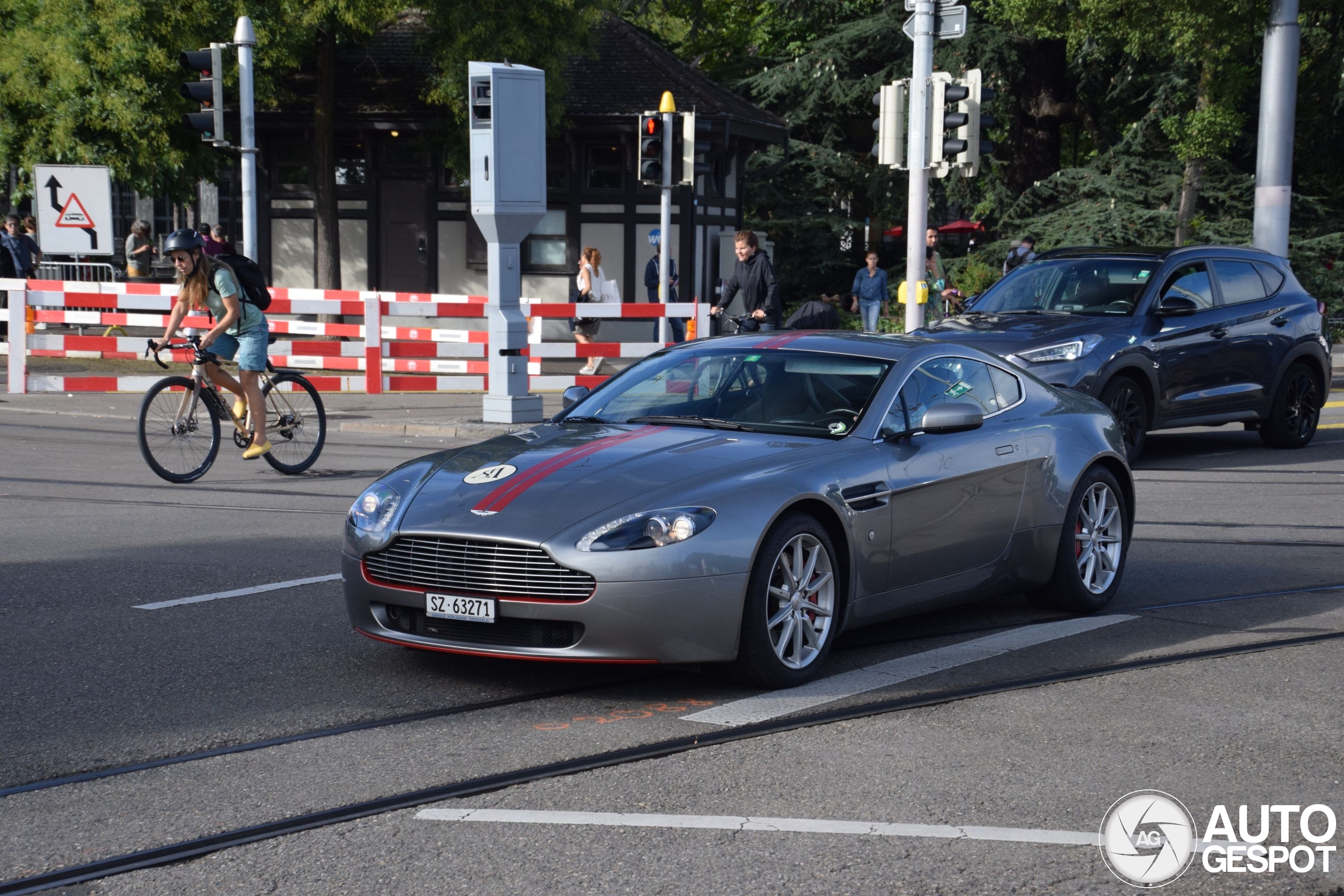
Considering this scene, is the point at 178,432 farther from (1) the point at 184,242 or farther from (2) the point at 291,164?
(2) the point at 291,164

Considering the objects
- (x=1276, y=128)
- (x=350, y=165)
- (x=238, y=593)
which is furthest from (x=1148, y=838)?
(x=350, y=165)

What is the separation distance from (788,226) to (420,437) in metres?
23.5

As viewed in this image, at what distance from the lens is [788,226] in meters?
37.7

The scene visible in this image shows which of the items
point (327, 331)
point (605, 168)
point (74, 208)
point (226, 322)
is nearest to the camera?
point (226, 322)

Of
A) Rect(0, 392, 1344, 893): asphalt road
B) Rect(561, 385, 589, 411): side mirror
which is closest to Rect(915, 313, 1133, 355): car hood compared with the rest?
Rect(0, 392, 1344, 893): asphalt road

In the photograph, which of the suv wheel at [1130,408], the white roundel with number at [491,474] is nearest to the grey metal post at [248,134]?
the suv wheel at [1130,408]

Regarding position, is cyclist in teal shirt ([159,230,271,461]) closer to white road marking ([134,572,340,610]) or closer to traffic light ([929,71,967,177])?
white road marking ([134,572,340,610])

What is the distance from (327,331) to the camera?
1980cm

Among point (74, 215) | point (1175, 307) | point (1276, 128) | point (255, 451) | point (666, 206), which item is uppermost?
point (1276, 128)

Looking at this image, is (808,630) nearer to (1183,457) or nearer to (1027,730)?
(1027,730)

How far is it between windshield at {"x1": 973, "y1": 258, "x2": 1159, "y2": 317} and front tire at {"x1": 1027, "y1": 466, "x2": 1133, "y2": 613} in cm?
585

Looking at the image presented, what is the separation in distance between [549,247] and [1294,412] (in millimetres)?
19359

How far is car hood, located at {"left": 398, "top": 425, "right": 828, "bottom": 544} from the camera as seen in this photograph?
5734 millimetres

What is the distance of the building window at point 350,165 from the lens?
106 ft
